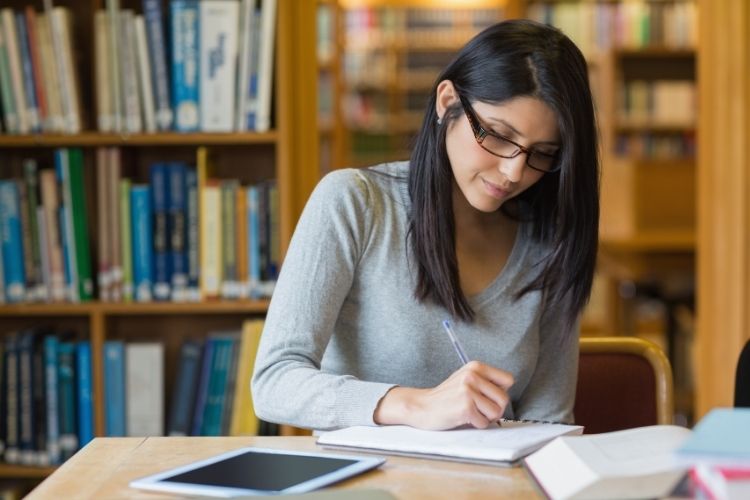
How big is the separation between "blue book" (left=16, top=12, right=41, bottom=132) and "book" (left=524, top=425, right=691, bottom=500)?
1799 millimetres

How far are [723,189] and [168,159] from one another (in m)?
1.54

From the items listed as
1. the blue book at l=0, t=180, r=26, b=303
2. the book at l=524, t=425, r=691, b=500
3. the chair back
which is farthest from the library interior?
the book at l=524, t=425, r=691, b=500

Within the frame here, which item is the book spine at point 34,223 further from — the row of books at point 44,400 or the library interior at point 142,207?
the row of books at point 44,400

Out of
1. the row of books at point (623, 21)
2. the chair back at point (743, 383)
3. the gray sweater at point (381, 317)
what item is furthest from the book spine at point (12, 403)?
the row of books at point (623, 21)

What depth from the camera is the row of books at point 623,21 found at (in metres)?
6.49

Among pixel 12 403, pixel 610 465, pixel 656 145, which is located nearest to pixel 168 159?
pixel 12 403

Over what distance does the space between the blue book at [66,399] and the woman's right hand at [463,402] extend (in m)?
1.50

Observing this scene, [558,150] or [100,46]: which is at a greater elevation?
[100,46]

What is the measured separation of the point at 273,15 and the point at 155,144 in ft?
1.39

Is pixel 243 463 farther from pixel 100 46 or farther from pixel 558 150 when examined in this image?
pixel 100 46

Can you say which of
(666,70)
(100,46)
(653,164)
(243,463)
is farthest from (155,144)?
(666,70)

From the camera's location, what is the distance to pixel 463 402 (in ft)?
3.93

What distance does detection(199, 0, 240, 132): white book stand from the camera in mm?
2484

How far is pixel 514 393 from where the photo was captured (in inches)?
63.9
